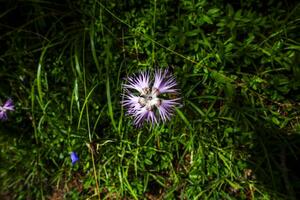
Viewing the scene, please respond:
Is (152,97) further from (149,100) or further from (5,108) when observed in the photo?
(5,108)

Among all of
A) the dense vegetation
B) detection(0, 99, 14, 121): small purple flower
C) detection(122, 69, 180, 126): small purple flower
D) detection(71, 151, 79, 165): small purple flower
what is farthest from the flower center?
detection(0, 99, 14, 121): small purple flower

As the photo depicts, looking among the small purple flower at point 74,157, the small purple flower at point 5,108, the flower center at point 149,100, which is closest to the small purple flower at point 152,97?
the flower center at point 149,100

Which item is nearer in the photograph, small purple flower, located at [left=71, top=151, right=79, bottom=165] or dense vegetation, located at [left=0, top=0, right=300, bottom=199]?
dense vegetation, located at [left=0, top=0, right=300, bottom=199]

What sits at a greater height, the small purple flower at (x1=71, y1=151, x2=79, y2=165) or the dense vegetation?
the dense vegetation

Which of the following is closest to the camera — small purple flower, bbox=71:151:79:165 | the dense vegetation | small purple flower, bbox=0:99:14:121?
the dense vegetation

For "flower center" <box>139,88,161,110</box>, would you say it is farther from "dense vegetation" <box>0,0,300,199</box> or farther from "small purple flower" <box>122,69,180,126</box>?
"dense vegetation" <box>0,0,300,199</box>

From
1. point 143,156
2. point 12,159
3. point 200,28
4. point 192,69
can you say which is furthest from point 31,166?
point 200,28

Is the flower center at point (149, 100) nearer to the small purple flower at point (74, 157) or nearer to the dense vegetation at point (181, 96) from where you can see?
the dense vegetation at point (181, 96)

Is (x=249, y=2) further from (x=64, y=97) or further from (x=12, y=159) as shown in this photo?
(x=12, y=159)
